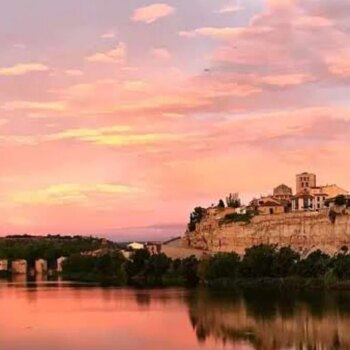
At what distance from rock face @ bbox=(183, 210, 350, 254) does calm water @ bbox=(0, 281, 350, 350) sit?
22.5 ft

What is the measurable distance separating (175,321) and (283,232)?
1499 cm

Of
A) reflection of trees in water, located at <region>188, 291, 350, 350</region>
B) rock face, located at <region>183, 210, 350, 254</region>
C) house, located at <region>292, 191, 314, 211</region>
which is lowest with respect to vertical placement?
reflection of trees in water, located at <region>188, 291, 350, 350</region>

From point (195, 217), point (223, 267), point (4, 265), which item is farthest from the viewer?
point (4, 265)

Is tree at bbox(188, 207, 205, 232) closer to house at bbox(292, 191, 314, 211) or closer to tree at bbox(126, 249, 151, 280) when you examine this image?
house at bbox(292, 191, 314, 211)

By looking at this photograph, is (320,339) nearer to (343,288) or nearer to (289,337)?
(289,337)

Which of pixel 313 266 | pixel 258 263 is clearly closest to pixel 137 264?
pixel 258 263

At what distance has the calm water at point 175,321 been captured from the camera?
13328mm

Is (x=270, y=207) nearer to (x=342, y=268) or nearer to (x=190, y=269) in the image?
(x=190, y=269)

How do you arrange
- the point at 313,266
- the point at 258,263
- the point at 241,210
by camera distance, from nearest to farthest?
the point at 313,266 → the point at 258,263 → the point at 241,210

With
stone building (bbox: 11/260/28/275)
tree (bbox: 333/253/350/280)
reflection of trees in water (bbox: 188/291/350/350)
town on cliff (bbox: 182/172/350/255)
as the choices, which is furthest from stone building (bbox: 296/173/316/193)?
reflection of trees in water (bbox: 188/291/350/350)

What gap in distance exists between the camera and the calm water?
13.3 metres

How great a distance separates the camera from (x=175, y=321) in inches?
637

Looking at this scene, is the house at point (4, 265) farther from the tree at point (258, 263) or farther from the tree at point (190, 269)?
the tree at point (258, 263)

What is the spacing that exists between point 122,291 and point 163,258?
6.39m
